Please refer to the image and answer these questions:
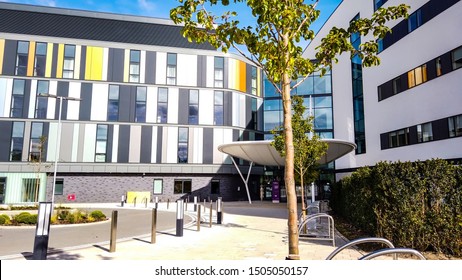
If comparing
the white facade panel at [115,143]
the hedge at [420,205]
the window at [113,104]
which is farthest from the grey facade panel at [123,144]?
the hedge at [420,205]

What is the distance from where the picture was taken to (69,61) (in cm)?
3400

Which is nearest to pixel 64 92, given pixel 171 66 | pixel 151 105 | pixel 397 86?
pixel 151 105

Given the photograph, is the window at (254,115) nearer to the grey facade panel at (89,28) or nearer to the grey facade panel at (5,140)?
the grey facade panel at (89,28)

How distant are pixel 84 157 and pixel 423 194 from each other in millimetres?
31489

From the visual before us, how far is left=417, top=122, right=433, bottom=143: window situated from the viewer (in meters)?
20.0

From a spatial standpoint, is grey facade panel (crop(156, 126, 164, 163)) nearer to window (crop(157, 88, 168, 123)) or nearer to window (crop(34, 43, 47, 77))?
window (crop(157, 88, 168, 123))

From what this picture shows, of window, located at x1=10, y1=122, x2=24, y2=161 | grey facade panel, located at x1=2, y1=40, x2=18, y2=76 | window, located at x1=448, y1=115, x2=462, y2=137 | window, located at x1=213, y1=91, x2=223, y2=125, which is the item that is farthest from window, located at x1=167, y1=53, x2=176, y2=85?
window, located at x1=448, y1=115, x2=462, y2=137

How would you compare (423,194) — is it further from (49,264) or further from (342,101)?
(342,101)

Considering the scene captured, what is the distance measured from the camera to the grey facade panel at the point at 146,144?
33.7 meters

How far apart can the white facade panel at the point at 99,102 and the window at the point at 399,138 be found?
1051 inches

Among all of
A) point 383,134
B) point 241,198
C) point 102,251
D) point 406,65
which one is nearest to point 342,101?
point 383,134

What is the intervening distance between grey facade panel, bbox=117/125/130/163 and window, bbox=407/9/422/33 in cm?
2637

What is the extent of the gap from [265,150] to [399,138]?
9745 millimetres

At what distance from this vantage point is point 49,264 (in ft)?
17.0
